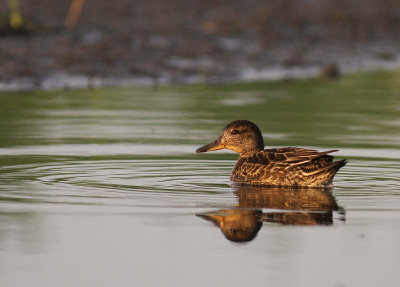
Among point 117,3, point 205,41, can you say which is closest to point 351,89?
point 205,41

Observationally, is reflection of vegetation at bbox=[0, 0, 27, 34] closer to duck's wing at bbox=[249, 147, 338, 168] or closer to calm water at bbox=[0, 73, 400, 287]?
calm water at bbox=[0, 73, 400, 287]

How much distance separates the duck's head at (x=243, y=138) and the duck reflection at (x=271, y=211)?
1140mm

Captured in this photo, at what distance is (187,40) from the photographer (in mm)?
21547

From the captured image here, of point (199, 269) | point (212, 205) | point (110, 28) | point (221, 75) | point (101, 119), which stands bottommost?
point (199, 269)

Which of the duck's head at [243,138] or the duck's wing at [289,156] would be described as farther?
the duck's head at [243,138]

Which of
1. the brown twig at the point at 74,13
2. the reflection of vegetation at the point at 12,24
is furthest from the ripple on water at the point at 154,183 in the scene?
the brown twig at the point at 74,13

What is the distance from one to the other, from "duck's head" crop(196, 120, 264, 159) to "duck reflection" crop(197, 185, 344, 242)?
1.14m

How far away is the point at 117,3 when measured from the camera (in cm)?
2398

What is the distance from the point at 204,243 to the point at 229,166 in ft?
13.5

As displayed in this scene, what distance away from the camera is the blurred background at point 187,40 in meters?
19.0

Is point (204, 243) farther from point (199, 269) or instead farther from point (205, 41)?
point (205, 41)

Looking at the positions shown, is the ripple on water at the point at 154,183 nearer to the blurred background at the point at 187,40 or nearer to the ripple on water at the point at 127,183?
the ripple on water at the point at 127,183

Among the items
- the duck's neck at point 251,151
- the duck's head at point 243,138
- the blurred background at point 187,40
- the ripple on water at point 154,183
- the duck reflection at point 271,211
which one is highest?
the blurred background at point 187,40

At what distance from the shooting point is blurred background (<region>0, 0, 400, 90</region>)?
19.0m
